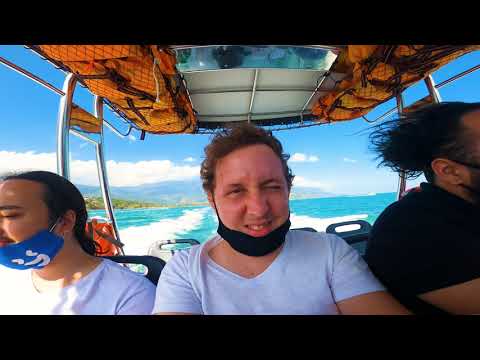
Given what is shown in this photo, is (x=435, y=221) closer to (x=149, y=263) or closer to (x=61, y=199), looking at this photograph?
(x=149, y=263)

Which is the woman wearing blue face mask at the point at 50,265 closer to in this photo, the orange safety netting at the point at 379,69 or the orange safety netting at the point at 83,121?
the orange safety netting at the point at 83,121

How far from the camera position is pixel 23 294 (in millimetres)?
861

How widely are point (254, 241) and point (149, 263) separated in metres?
0.54

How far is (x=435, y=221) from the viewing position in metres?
0.65

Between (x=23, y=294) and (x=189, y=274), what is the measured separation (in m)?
0.69

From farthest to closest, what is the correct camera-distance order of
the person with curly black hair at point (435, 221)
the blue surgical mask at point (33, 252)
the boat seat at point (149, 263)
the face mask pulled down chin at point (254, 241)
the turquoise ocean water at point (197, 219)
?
the turquoise ocean water at point (197, 219) → the boat seat at point (149, 263) → the blue surgical mask at point (33, 252) → the face mask pulled down chin at point (254, 241) → the person with curly black hair at point (435, 221)

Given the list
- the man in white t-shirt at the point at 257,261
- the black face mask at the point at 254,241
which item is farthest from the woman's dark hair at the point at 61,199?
the black face mask at the point at 254,241

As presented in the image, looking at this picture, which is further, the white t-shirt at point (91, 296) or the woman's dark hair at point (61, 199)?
the woman's dark hair at point (61, 199)

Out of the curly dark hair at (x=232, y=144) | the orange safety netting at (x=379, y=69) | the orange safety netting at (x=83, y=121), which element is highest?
the orange safety netting at (x=379, y=69)

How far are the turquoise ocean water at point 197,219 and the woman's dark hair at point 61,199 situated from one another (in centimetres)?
320

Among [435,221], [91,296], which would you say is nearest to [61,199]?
[91,296]

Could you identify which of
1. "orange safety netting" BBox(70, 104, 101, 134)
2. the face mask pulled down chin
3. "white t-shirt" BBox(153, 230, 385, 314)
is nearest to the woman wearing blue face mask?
"white t-shirt" BBox(153, 230, 385, 314)

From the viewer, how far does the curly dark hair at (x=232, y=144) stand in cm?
75
